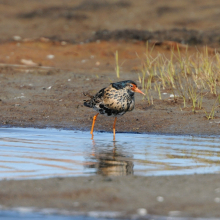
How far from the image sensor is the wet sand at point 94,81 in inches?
174

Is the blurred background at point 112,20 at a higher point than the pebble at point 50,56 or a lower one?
higher

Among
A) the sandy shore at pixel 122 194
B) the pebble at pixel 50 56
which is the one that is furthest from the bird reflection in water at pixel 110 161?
the pebble at pixel 50 56

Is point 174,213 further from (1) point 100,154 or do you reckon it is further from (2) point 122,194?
(1) point 100,154

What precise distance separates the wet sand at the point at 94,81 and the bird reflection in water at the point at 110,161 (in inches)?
22.4

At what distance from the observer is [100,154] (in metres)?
6.88

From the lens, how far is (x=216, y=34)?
2145 centimetres

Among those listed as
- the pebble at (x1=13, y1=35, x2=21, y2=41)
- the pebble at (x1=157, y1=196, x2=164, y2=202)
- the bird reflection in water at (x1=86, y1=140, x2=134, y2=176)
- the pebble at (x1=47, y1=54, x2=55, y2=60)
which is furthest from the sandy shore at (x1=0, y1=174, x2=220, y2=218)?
the pebble at (x1=13, y1=35, x2=21, y2=41)

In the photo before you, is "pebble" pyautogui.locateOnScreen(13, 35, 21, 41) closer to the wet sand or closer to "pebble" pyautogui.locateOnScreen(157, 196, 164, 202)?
the wet sand

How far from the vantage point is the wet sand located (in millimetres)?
4422

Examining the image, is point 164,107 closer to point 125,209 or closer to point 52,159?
point 52,159

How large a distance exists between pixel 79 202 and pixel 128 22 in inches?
805

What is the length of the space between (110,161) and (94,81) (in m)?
7.03

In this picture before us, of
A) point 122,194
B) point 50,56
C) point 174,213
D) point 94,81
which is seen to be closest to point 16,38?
point 50,56

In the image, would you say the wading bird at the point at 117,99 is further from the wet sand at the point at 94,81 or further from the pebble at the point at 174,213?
the pebble at the point at 174,213
